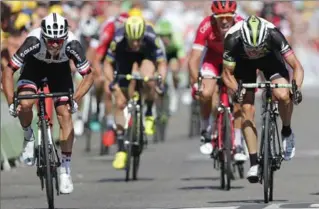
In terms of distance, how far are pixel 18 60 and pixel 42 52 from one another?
0.25 meters

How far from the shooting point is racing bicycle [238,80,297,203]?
13.5 metres

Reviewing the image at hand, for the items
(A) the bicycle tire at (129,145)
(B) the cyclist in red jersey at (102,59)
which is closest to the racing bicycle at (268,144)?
(A) the bicycle tire at (129,145)

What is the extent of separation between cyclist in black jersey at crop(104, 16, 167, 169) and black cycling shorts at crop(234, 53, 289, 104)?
3.43m

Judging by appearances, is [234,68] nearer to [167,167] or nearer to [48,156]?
[48,156]

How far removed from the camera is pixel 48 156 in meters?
13.4

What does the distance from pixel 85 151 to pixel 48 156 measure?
29.6ft

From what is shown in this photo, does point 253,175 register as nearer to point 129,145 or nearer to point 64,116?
point 64,116

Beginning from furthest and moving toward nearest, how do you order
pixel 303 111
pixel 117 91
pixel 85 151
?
pixel 303 111 → pixel 85 151 → pixel 117 91

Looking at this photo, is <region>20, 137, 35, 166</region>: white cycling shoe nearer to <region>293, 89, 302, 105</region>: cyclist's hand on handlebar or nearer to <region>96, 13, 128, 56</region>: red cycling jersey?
<region>293, 89, 302, 105</region>: cyclist's hand on handlebar

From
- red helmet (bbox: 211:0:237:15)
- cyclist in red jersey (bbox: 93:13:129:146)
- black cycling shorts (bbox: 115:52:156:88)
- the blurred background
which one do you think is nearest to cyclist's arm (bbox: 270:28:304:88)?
red helmet (bbox: 211:0:237:15)

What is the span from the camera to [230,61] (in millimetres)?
14031

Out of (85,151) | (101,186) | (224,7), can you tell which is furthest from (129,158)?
(85,151)

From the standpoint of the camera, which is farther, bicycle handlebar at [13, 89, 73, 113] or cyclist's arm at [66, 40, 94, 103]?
cyclist's arm at [66, 40, 94, 103]

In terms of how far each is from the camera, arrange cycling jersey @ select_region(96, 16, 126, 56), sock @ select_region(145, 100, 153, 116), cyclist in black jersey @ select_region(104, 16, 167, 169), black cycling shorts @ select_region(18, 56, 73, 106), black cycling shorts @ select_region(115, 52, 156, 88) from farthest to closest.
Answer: cycling jersey @ select_region(96, 16, 126, 56) < sock @ select_region(145, 100, 153, 116) < black cycling shorts @ select_region(115, 52, 156, 88) < cyclist in black jersey @ select_region(104, 16, 167, 169) < black cycling shorts @ select_region(18, 56, 73, 106)
